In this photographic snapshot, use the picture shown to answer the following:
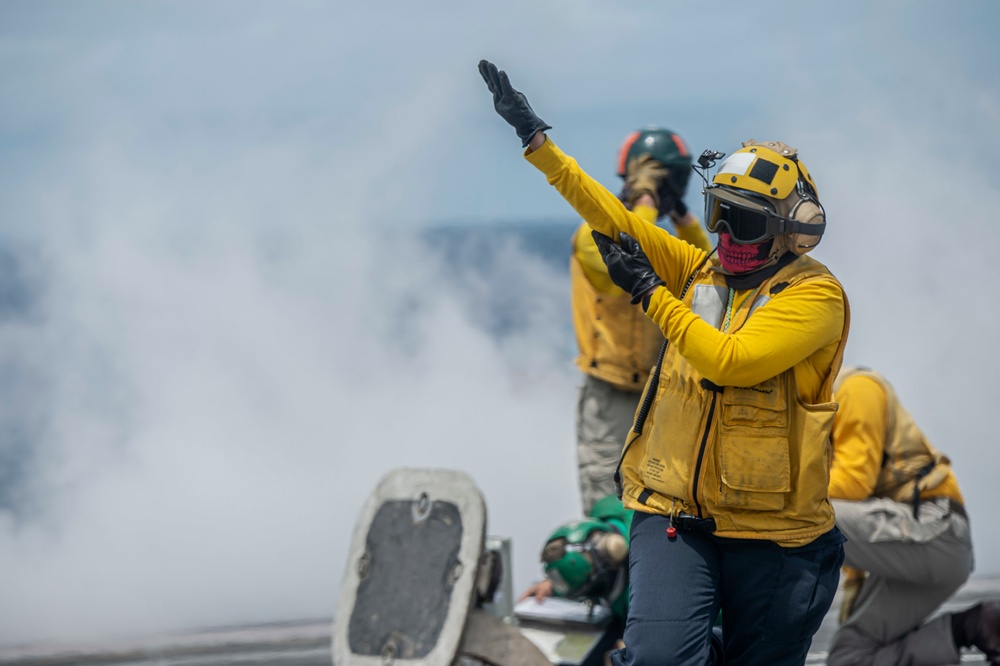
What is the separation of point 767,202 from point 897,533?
75.5 inches

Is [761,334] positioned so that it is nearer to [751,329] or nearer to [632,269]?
[751,329]

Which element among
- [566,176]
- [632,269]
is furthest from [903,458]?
[566,176]

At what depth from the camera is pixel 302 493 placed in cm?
815

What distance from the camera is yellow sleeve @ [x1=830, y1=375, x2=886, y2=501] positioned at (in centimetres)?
411

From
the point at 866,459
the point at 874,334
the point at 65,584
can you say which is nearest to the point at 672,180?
A: the point at 866,459

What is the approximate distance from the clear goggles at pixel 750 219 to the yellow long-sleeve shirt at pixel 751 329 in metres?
0.14

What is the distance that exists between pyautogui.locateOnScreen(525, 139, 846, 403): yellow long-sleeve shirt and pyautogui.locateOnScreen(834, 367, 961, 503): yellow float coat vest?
164 centimetres

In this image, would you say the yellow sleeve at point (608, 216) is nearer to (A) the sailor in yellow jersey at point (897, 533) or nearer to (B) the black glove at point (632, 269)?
(B) the black glove at point (632, 269)

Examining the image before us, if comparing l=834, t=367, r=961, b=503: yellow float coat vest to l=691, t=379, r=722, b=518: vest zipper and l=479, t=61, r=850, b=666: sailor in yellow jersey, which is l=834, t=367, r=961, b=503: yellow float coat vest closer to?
l=479, t=61, r=850, b=666: sailor in yellow jersey

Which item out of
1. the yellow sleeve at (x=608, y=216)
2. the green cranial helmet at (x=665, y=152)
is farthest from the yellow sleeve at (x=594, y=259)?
the yellow sleeve at (x=608, y=216)

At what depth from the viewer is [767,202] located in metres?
2.71

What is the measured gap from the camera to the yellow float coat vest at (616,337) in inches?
179

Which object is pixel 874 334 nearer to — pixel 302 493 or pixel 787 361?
pixel 302 493

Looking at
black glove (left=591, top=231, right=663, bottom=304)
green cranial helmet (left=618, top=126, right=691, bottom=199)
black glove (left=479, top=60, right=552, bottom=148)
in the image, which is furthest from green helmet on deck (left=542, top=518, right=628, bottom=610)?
black glove (left=479, top=60, right=552, bottom=148)
